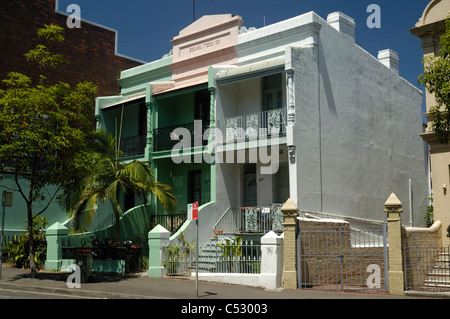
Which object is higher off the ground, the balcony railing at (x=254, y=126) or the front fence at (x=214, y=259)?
the balcony railing at (x=254, y=126)

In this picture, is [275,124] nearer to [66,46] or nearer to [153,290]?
[153,290]

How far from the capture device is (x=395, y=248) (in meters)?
13.8

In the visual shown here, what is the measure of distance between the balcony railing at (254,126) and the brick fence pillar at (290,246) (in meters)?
4.48

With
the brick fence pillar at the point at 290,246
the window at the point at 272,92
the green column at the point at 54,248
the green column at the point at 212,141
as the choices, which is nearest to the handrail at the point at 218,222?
the green column at the point at 212,141

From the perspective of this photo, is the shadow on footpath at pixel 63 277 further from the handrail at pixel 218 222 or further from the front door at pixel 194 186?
the front door at pixel 194 186

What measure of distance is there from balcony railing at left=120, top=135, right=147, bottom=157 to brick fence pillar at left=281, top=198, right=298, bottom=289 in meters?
10.3

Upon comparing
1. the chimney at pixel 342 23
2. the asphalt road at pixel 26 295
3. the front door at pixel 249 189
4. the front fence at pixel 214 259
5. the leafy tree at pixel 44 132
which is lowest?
the asphalt road at pixel 26 295

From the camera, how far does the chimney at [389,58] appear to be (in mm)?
24234

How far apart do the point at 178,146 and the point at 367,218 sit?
7890 millimetres

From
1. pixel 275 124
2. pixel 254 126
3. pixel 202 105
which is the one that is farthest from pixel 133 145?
pixel 275 124

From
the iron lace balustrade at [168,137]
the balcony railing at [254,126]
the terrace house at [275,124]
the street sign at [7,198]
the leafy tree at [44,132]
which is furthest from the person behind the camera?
the iron lace balustrade at [168,137]

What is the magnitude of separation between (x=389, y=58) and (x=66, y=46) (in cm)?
1523

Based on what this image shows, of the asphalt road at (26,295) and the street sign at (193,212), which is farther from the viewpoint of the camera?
the street sign at (193,212)

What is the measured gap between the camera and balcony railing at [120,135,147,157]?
77.6ft
